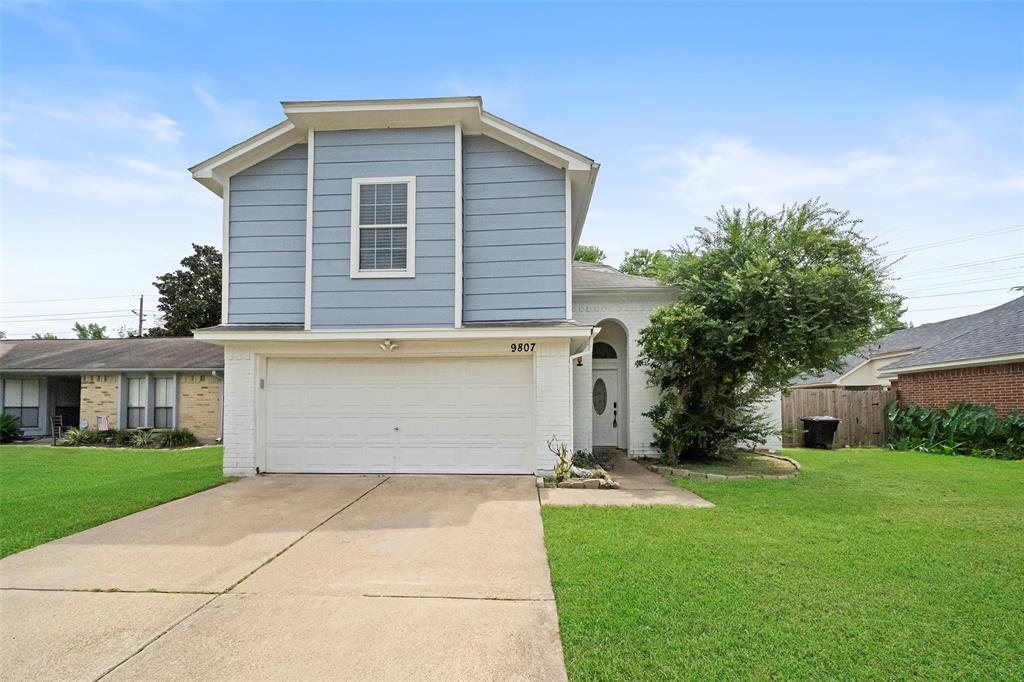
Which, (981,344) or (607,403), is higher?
(981,344)

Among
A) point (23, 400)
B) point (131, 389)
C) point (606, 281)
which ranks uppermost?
point (606, 281)

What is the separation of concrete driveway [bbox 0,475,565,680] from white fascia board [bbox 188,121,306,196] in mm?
5951

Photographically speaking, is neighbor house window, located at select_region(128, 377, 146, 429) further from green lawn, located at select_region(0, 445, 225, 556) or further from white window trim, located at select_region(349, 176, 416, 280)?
white window trim, located at select_region(349, 176, 416, 280)

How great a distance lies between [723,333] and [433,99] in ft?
21.9

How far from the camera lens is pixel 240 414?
31.6 ft

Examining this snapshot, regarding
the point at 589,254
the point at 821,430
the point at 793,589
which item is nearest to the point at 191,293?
the point at 589,254

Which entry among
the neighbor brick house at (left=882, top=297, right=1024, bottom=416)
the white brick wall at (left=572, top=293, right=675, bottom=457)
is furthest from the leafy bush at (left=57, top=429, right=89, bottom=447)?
the neighbor brick house at (left=882, top=297, right=1024, bottom=416)

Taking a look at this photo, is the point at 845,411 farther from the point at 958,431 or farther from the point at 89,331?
the point at 89,331

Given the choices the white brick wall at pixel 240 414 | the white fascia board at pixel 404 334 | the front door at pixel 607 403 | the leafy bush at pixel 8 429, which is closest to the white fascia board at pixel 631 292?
the front door at pixel 607 403

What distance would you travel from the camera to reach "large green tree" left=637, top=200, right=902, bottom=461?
32.9ft

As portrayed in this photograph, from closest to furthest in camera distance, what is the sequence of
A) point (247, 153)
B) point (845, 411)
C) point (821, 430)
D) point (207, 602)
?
point (207, 602)
point (247, 153)
point (821, 430)
point (845, 411)

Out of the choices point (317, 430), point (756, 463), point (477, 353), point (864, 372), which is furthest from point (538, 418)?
point (864, 372)

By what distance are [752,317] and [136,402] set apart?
18242 millimetres

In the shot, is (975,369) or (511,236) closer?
(511,236)
